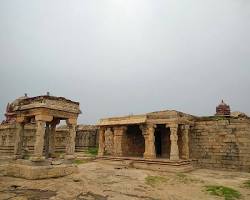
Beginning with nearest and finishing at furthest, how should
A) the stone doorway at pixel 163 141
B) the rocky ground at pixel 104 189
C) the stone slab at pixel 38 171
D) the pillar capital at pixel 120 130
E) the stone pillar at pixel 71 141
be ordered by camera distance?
the rocky ground at pixel 104 189 → the stone slab at pixel 38 171 → the stone pillar at pixel 71 141 → the pillar capital at pixel 120 130 → the stone doorway at pixel 163 141

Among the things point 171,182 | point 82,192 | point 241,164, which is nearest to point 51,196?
point 82,192

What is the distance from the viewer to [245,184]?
9.81 metres

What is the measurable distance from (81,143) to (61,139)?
3.18 m

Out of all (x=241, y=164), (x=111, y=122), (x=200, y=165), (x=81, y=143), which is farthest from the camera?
(x=81, y=143)

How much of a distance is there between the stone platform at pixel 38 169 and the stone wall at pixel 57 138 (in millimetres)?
7634

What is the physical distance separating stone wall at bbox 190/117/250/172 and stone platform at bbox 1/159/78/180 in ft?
29.7

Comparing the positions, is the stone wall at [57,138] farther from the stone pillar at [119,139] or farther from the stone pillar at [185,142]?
the stone pillar at [185,142]

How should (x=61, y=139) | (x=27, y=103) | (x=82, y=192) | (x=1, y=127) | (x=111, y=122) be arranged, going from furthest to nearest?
(x=61, y=139), (x=1, y=127), (x=111, y=122), (x=27, y=103), (x=82, y=192)

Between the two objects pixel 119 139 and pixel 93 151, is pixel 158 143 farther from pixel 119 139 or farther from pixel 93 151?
pixel 93 151

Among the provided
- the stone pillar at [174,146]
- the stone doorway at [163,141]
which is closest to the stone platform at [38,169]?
the stone pillar at [174,146]

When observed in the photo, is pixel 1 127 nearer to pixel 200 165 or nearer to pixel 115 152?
pixel 115 152

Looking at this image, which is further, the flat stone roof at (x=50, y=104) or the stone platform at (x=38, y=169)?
the flat stone roof at (x=50, y=104)

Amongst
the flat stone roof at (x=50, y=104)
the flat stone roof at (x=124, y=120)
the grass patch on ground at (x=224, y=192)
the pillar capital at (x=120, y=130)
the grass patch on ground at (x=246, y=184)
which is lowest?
the grass patch on ground at (x=246, y=184)

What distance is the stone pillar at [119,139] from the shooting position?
16844mm
